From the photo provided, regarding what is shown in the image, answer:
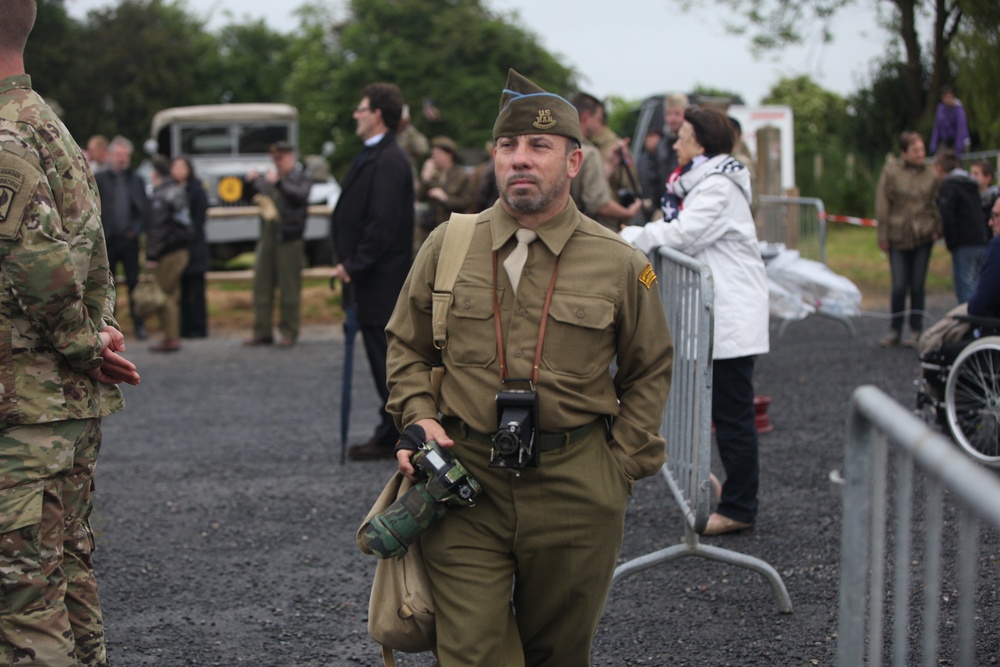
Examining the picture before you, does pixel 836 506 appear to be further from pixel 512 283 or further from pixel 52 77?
pixel 52 77

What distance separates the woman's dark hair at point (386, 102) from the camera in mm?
7551

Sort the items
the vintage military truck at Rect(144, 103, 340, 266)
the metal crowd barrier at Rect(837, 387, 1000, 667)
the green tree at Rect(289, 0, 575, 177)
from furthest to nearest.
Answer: the green tree at Rect(289, 0, 575, 177) < the vintage military truck at Rect(144, 103, 340, 266) < the metal crowd barrier at Rect(837, 387, 1000, 667)

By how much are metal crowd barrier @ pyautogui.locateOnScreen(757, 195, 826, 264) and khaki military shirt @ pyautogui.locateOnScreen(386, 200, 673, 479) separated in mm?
10244

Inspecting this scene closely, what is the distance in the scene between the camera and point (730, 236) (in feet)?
18.8

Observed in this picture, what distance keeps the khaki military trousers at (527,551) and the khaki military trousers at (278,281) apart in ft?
34.3

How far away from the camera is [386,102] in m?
7.55

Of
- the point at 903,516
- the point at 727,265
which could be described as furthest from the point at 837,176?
the point at 903,516

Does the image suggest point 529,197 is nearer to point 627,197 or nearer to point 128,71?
point 627,197

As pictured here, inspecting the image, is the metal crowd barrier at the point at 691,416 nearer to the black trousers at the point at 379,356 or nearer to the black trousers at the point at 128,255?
the black trousers at the point at 379,356

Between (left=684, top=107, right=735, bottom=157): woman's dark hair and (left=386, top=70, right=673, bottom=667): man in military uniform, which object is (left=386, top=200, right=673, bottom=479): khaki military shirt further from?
(left=684, top=107, right=735, bottom=157): woman's dark hair

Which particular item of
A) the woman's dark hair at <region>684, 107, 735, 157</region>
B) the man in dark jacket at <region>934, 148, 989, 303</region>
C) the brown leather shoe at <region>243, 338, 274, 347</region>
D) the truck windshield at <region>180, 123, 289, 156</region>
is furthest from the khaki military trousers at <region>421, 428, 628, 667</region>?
the truck windshield at <region>180, 123, 289, 156</region>

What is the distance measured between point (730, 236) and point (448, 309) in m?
2.73

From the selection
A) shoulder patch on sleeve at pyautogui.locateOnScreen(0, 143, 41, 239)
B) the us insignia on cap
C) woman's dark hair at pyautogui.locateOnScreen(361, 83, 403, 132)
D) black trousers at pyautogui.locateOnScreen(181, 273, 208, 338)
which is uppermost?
woman's dark hair at pyautogui.locateOnScreen(361, 83, 403, 132)

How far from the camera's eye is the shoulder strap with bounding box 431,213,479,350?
131 inches
